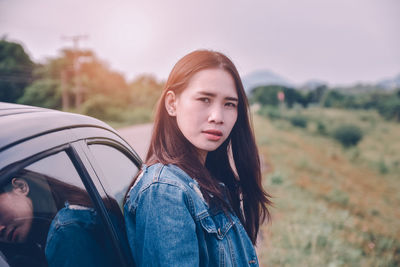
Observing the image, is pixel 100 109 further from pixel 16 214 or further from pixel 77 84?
pixel 16 214

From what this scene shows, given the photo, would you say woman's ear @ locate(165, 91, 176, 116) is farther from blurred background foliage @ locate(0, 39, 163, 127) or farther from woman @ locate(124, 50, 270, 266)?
blurred background foliage @ locate(0, 39, 163, 127)

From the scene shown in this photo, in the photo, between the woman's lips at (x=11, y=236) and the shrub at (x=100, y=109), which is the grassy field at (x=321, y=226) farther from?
the shrub at (x=100, y=109)

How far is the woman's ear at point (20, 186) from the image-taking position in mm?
788

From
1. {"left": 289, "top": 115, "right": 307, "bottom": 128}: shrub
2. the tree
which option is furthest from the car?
{"left": 289, "top": 115, "right": 307, "bottom": 128}: shrub

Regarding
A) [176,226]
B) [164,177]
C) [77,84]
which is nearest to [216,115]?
[164,177]

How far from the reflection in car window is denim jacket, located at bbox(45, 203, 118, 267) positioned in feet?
0.66

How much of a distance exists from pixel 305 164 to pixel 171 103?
13.7 metres

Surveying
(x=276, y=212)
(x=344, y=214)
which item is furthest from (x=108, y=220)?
(x=344, y=214)

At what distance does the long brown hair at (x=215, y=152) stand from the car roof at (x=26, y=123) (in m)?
0.40

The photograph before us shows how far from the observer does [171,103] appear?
143 cm

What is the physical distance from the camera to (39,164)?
856 mm

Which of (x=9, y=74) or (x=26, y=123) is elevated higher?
(x=9, y=74)

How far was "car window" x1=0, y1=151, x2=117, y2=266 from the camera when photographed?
812mm

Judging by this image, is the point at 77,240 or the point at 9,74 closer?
the point at 77,240
